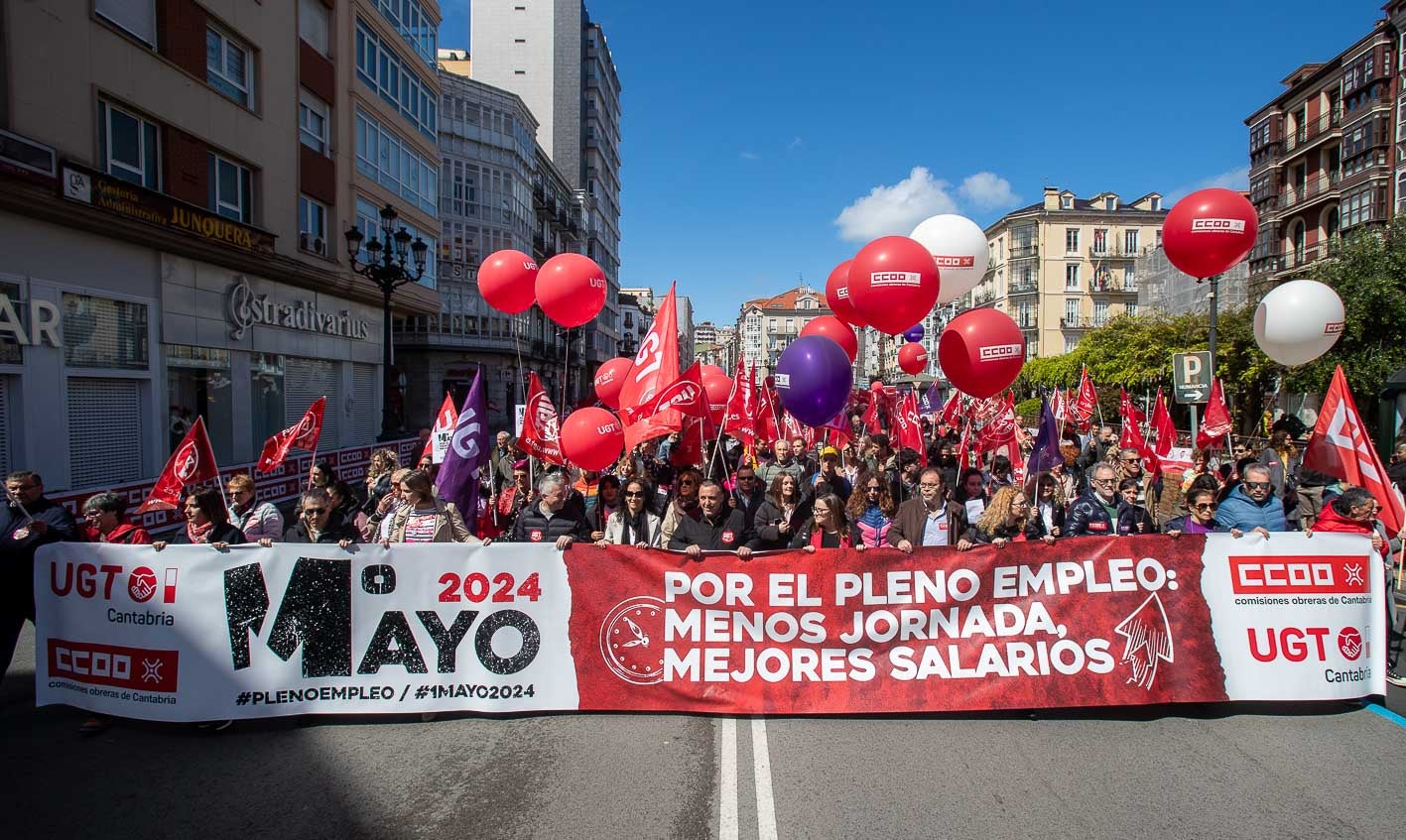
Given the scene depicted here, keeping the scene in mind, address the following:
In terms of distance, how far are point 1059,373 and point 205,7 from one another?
4917 cm

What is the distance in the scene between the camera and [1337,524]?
5770 mm

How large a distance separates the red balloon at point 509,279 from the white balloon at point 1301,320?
10.5 m

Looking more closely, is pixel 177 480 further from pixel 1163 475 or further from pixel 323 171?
pixel 323 171

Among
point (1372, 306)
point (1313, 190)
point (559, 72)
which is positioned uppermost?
point (559, 72)

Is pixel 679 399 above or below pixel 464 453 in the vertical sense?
above

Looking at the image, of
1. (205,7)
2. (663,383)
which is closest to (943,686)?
(663,383)

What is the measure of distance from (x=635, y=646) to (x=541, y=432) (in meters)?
4.63

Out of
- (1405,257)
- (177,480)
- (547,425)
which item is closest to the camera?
(177,480)

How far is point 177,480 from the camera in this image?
21.8ft

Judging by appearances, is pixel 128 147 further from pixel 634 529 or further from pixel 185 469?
pixel 634 529

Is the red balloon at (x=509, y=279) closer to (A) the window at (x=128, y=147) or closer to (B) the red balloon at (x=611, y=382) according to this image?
(B) the red balloon at (x=611, y=382)

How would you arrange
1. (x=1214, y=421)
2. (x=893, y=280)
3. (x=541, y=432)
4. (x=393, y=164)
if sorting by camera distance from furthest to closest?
(x=393, y=164) < (x=1214, y=421) < (x=541, y=432) < (x=893, y=280)

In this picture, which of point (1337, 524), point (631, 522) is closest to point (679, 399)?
point (631, 522)

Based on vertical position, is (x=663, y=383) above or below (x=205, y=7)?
below
